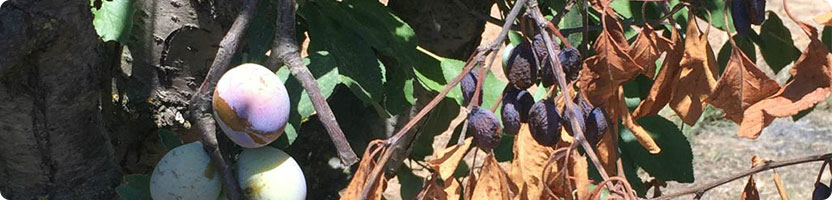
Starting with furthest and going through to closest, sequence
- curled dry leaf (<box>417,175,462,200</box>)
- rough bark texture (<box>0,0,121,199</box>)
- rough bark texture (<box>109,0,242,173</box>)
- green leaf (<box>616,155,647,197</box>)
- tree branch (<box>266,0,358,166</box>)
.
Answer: green leaf (<box>616,155,647,197</box>) → rough bark texture (<box>109,0,242,173</box>) → rough bark texture (<box>0,0,121,199</box>) → curled dry leaf (<box>417,175,462,200</box>) → tree branch (<box>266,0,358,166</box>)

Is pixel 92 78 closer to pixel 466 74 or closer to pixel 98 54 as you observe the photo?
pixel 98 54

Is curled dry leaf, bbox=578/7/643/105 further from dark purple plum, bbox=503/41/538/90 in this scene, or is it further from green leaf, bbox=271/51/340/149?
green leaf, bbox=271/51/340/149

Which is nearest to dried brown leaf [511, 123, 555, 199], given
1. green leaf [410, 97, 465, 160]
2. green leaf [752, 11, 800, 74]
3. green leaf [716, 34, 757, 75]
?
green leaf [410, 97, 465, 160]

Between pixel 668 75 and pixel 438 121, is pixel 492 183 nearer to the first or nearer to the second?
pixel 668 75

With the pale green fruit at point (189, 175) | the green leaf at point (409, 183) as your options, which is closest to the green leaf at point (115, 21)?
the pale green fruit at point (189, 175)

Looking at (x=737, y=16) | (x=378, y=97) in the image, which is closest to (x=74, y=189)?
(x=378, y=97)

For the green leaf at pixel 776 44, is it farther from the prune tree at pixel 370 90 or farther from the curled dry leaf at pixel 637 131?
the curled dry leaf at pixel 637 131

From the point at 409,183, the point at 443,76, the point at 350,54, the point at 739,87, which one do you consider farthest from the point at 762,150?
the point at 739,87
